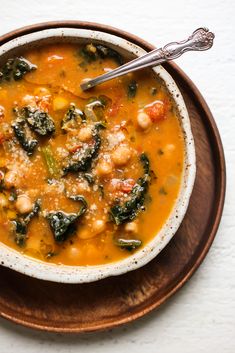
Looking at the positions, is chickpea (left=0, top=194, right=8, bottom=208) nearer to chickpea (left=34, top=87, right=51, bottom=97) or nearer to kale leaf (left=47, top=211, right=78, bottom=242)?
kale leaf (left=47, top=211, right=78, bottom=242)

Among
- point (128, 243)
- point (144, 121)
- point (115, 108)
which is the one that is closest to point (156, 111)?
point (144, 121)

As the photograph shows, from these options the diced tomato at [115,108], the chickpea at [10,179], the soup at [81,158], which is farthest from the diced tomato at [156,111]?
the chickpea at [10,179]

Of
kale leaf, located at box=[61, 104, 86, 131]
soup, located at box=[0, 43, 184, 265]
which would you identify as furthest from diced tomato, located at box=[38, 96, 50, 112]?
kale leaf, located at box=[61, 104, 86, 131]

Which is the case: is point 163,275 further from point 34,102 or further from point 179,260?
point 34,102

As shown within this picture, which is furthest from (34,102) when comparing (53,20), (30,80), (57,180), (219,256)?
(219,256)

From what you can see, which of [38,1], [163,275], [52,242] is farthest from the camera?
[38,1]
